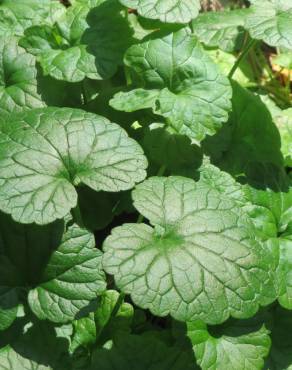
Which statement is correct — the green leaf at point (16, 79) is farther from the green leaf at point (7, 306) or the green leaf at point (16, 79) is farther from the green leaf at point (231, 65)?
the green leaf at point (231, 65)

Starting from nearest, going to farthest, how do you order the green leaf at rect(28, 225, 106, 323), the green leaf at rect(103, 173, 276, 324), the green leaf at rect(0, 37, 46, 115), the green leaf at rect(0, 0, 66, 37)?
the green leaf at rect(103, 173, 276, 324) → the green leaf at rect(28, 225, 106, 323) → the green leaf at rect(0, 37, 46, 115) → the green leaf at rect(0, 0, 66, 37)

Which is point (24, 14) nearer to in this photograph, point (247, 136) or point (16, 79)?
point (16, 79)

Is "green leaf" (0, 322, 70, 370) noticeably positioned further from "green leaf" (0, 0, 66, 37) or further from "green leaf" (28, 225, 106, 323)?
Answer: "green leaf" (0, 0, 66, 37)

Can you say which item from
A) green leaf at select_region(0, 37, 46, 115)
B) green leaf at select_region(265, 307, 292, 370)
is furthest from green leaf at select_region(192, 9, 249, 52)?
green leaf at select_region(265, 307, 292, 370)

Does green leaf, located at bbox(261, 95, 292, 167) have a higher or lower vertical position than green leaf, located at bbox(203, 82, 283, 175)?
lower

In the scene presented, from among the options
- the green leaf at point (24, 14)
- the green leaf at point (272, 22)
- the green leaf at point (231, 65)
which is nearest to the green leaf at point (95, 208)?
the green leaf at point (24, 14)

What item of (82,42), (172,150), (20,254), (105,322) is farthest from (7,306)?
(82,42)

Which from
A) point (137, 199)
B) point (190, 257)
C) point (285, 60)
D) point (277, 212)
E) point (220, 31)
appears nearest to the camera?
point (190, 257)
